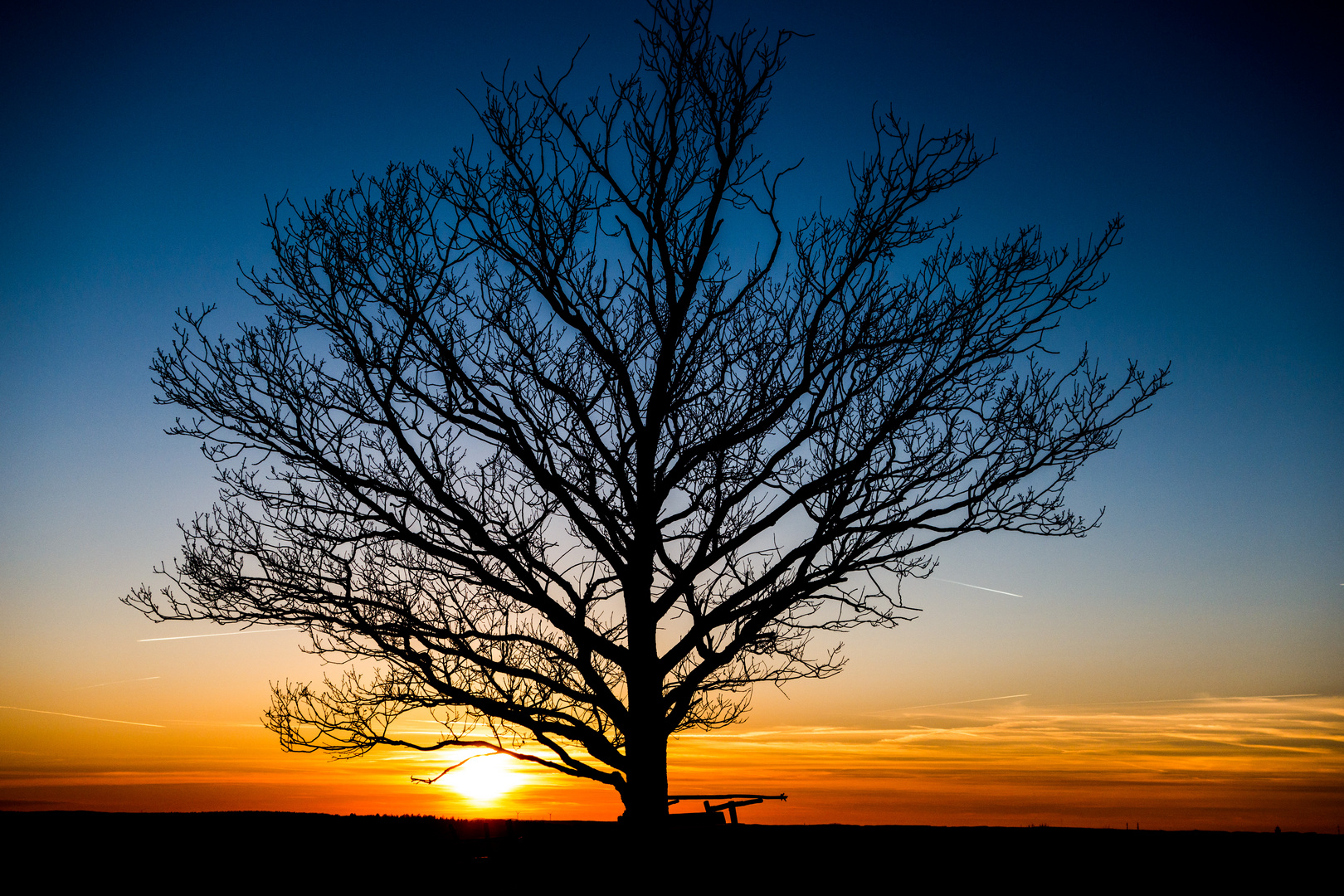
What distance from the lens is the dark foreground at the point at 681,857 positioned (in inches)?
300

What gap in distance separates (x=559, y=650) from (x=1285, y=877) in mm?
7196

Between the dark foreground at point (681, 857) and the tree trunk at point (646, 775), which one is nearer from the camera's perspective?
the dark foreground at point (681, 857)

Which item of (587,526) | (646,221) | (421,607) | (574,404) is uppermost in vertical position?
(646,221)

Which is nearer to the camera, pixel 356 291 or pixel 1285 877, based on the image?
pixel 1285 877

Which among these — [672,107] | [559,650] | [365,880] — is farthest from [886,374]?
[365,880]

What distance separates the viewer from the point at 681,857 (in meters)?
8.00

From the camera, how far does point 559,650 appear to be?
10.1 metres

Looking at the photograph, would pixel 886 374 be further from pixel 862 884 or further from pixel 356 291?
pixel 356 291

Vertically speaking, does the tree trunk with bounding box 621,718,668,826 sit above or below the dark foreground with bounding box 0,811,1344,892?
above

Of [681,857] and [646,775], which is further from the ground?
[646,775]

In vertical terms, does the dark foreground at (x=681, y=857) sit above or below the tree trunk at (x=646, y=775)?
below

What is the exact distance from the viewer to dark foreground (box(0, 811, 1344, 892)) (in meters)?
7.63

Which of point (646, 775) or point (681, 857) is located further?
point (646, 775)

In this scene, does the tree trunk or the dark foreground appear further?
the tree trunk
